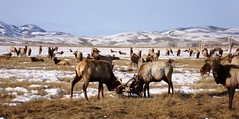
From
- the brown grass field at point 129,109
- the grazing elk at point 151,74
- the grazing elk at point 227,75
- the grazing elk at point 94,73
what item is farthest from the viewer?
the grazing elk at point 151,74

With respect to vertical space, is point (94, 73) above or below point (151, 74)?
above

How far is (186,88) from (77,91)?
5.71 metres

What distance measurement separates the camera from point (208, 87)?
19328mm

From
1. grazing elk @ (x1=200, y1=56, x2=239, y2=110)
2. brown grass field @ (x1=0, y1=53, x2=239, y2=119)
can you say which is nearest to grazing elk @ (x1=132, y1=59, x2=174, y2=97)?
brown grass field @ (x1=0, y1=53, x2=239, y2=119)

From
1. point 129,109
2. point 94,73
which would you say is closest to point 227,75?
point 129,109

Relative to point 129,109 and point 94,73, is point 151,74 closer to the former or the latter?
point 94,73

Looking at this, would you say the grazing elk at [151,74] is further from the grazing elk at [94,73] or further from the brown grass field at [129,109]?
the brown grass field at [129,109]

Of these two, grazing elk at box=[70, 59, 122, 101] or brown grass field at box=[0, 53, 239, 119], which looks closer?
brown grass field at box=[0, 53, 239, 119]

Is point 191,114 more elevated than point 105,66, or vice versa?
point 105,66

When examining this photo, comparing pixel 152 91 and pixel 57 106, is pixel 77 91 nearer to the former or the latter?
pixel 152 91

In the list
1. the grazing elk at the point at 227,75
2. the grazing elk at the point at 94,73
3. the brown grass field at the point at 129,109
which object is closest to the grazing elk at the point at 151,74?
the grazing elk at the point at 94,73

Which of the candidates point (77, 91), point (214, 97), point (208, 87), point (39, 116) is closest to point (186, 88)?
point (208, 87)

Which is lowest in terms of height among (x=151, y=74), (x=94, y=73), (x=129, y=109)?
(x=129, y=109)

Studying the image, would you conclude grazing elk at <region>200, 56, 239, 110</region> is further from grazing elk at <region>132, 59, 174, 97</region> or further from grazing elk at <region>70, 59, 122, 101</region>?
grazing elk at <region>70, 59, 122, 101</region>
